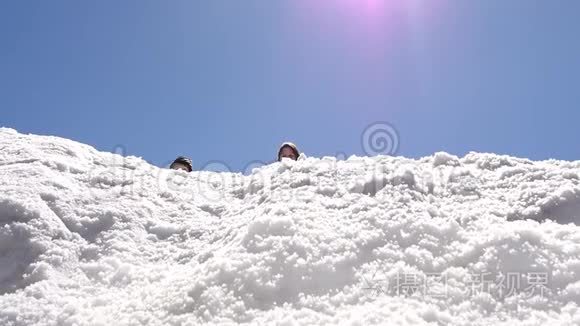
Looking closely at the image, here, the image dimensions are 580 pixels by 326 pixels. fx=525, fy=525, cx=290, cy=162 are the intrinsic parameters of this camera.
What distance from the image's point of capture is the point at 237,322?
8.81 ft

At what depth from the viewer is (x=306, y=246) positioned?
123 inches

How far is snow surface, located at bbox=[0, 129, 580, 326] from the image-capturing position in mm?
2695

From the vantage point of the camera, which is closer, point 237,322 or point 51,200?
point 237,322

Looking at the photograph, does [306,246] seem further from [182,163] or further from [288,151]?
[182,163]

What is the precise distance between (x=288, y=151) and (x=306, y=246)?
6.31 metres

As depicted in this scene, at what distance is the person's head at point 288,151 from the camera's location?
30.5 feet

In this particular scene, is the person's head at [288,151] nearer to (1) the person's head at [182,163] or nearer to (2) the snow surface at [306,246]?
(1) the person's head at [182,163]

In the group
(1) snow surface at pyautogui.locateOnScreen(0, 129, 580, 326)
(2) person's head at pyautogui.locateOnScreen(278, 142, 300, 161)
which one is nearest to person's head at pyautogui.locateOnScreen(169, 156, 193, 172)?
(2) person's head at pyautogui.locateOnScreen(278, 142, 300, 161)

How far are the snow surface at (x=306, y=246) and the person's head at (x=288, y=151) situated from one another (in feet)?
15.4

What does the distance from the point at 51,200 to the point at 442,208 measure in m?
2.81

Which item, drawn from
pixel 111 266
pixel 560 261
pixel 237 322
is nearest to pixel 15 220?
pixel 111 266

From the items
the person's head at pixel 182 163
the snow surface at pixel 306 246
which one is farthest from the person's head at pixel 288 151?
the snow surface at pixel 306 246

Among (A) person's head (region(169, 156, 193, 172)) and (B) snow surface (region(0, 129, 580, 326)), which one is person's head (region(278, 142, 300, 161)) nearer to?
(A) person's head (region(169, 156, 193, 172))

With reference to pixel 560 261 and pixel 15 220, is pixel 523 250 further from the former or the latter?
pixel 15 220
